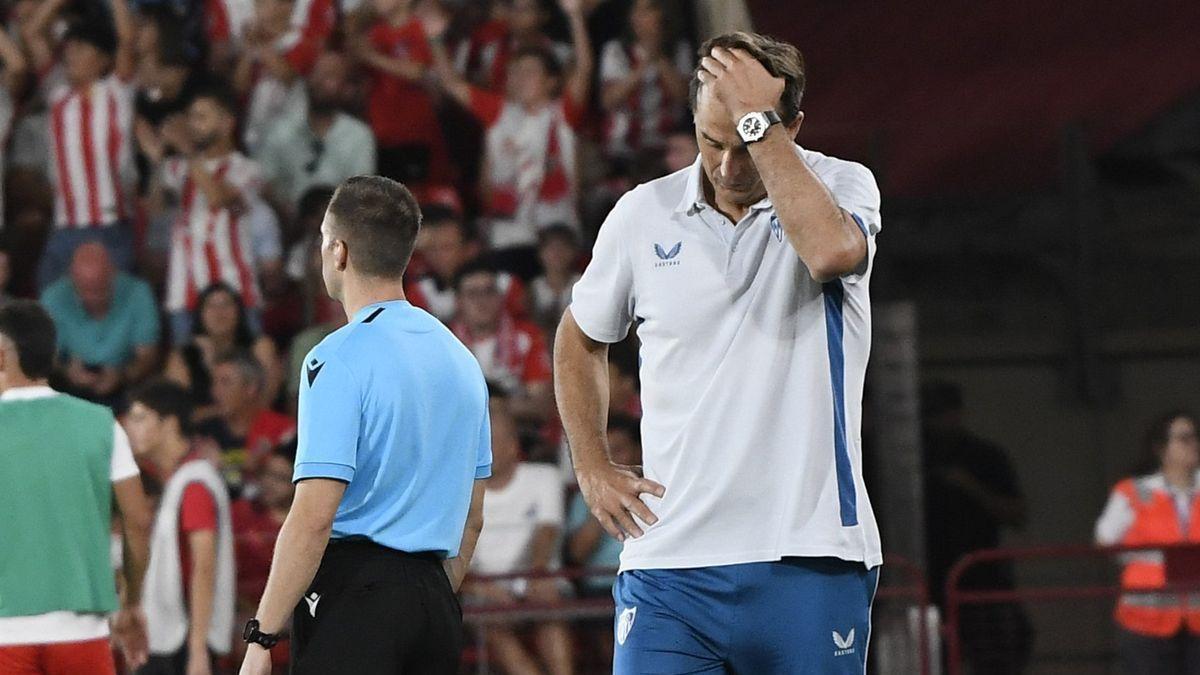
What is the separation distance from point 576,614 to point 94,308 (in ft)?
12.2

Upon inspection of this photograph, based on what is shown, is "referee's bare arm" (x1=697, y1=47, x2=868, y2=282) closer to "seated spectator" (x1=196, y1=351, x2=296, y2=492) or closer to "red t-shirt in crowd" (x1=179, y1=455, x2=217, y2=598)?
"red t-shirt in crowd" (x1=179, y1=455, x2=217, y2=598)

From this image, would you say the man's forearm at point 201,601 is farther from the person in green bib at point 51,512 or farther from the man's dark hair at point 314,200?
the man's dark hair at point 314,200

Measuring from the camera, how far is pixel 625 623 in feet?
14.4

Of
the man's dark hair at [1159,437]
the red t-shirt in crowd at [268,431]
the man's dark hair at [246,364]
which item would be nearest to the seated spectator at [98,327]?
the man's dark hair at [246,364]

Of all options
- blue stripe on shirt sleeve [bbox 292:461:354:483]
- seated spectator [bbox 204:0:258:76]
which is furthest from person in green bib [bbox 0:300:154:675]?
seated spectator [bbox 204:0:258:76]

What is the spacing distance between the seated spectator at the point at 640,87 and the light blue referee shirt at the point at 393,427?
750 centimetres

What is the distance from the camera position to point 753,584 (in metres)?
4.22

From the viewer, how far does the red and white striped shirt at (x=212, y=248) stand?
11.3m

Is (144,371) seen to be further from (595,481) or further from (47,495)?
(595,481)

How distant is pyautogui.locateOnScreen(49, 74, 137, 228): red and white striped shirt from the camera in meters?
11.5

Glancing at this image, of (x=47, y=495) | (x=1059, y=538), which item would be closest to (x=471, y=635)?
(x=47, y=495)

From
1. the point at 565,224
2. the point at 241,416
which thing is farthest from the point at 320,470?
the point at 565,224

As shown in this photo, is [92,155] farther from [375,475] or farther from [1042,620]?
[375,475]

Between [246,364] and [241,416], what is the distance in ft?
0.98
